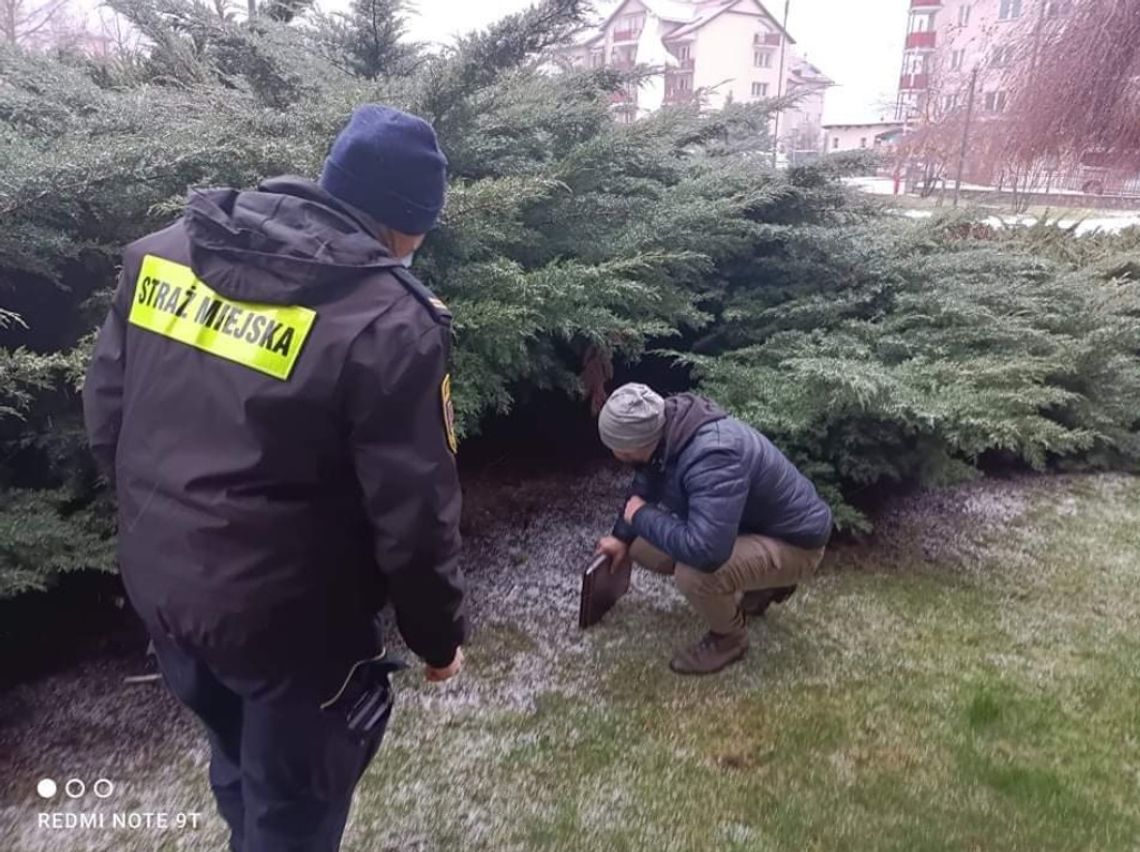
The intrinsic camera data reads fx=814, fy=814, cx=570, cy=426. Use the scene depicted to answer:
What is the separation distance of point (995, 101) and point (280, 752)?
10720mm

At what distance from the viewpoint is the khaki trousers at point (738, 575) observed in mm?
2605

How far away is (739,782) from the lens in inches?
86.9

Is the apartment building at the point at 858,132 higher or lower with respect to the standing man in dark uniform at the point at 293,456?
higher

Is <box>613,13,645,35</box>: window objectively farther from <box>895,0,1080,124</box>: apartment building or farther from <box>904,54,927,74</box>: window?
<box>904,54,927,74</box>: window

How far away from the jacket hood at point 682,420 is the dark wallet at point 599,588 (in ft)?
1.76

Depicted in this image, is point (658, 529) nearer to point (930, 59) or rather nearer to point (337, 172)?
point (337, 172)

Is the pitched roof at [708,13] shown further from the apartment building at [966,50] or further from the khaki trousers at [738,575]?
the khaki trousers at [738,575]

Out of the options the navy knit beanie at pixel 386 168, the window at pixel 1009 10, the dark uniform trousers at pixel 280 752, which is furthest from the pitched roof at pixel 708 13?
the dark uniform trousers at pixel 280 752

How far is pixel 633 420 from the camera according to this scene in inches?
95.7

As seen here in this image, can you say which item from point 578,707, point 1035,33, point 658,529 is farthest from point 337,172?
point 1035,33

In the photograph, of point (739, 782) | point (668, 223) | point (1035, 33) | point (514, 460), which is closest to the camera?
point (739, 782)

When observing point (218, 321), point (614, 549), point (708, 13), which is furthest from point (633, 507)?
point (708, 13)

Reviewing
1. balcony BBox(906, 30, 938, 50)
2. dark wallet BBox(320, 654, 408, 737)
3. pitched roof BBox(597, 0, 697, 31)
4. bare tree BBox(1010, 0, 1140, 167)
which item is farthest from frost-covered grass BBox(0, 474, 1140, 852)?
pitched roof BBox(597, 0, 697, 31)

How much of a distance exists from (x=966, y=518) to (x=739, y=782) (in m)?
2.39
